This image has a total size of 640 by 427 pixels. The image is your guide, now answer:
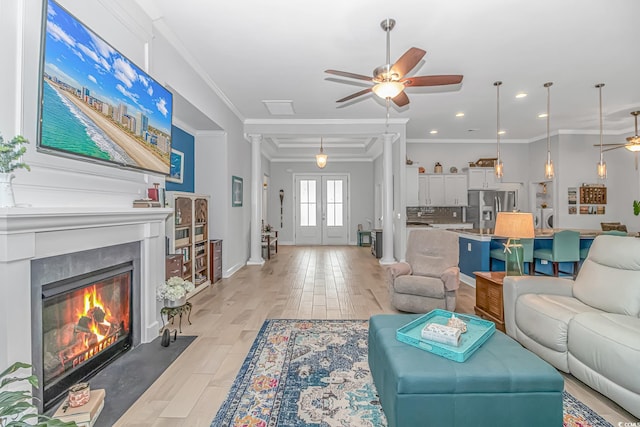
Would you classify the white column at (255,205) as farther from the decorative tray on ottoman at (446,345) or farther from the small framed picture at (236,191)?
the decorative tray on ottoman at (446,345)

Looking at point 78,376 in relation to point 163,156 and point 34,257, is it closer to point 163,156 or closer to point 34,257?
point 34,257

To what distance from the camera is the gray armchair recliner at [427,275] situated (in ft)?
11.0

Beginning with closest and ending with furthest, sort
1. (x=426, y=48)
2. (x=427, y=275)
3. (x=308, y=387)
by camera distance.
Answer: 1. (x=308, y=387)
2. (x=426, y=48)
3. (x=427, y=275)

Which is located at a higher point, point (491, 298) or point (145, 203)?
point (145, 203)

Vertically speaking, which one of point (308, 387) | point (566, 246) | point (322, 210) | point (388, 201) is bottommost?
point (308, 387)

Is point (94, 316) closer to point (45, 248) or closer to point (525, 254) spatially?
point (45, 248)

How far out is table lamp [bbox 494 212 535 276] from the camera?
2.92 meters

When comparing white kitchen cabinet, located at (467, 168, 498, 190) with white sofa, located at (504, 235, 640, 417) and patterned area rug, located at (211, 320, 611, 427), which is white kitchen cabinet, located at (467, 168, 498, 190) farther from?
patterned area rug, located at (211, 320, 611, 427)

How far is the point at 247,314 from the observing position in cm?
355

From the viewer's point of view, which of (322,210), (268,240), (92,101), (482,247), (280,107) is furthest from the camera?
(322,210)

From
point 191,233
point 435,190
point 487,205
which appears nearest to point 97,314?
point 191,233

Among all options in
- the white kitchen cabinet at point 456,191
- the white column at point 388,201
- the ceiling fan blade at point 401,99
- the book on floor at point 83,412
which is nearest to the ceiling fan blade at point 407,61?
the ceiling fan blade at point 401,99

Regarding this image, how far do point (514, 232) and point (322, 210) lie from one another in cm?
731

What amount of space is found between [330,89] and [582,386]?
4.24 meters
